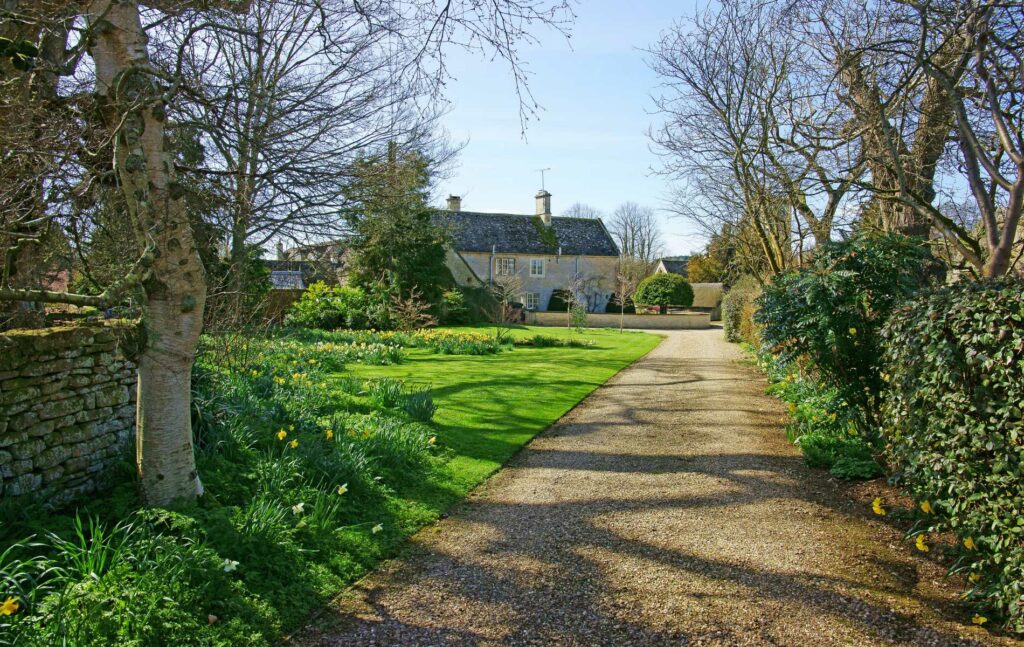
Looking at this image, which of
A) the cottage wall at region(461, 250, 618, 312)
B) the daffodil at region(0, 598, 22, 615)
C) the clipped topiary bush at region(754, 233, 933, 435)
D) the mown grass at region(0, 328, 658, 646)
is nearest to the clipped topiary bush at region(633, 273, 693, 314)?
the cottage wall at region(461, 250, 618, 312)

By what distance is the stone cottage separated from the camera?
149 ft

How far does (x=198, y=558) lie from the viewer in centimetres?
384

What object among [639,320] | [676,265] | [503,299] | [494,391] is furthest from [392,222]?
[676,265]

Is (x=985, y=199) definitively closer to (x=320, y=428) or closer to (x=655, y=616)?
(x=655, y=616)

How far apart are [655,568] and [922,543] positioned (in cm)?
204

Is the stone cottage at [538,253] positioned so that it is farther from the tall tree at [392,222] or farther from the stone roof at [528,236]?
the tall tree at [392,222]

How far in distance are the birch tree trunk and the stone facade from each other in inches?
13.0

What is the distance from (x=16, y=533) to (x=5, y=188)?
2466 mm

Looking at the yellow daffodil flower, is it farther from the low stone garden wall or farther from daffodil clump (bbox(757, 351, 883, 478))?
the low stone garden wall

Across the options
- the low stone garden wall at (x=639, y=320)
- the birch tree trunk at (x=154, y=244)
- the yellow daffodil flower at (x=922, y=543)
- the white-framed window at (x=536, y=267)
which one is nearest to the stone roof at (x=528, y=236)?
the white-framed window at (x=536, y=267)

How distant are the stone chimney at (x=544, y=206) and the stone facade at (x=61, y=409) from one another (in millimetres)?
44286

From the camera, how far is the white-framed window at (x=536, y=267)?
46.4 metres

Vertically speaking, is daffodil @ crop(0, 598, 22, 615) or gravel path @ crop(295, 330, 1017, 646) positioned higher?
daffodil @ crop(0, 598, 22, 615)

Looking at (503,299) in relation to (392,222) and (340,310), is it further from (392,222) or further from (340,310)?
(392,222)
